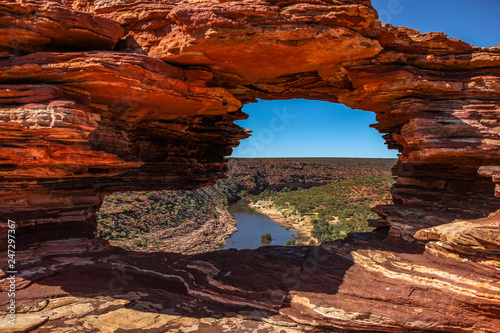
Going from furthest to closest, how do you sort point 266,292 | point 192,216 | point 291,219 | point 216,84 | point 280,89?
point 291,219, point 192,216, point 280,89, point 216,84, point 266,292

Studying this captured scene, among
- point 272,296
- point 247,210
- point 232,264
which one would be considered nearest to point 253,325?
point 272,296

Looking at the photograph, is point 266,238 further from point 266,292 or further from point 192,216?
point 266,292

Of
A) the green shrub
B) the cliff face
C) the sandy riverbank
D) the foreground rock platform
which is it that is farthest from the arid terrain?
the foreground rock platform

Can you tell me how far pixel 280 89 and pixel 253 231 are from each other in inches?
1290

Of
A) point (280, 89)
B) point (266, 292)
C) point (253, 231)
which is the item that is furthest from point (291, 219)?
point (266, 292)

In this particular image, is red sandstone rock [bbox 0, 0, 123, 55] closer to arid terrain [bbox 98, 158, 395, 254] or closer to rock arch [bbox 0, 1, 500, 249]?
rock arch [bbox 0, 1, 500, 249]

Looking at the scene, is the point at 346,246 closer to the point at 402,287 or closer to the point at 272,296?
the point at 402,287

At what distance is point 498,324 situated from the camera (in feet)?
24.0

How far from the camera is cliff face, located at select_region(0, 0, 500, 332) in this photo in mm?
8039

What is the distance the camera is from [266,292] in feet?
28.8

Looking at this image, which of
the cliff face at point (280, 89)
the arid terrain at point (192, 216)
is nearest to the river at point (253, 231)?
the arid terrain at point (192, 216)

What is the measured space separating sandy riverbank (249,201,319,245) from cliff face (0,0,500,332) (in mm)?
24257

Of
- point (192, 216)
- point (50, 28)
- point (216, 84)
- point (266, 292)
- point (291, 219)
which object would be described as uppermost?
point (50, 28)

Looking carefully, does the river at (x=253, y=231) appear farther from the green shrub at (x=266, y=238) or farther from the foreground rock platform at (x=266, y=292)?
the foreground rock platform at (x=266, y=292)
